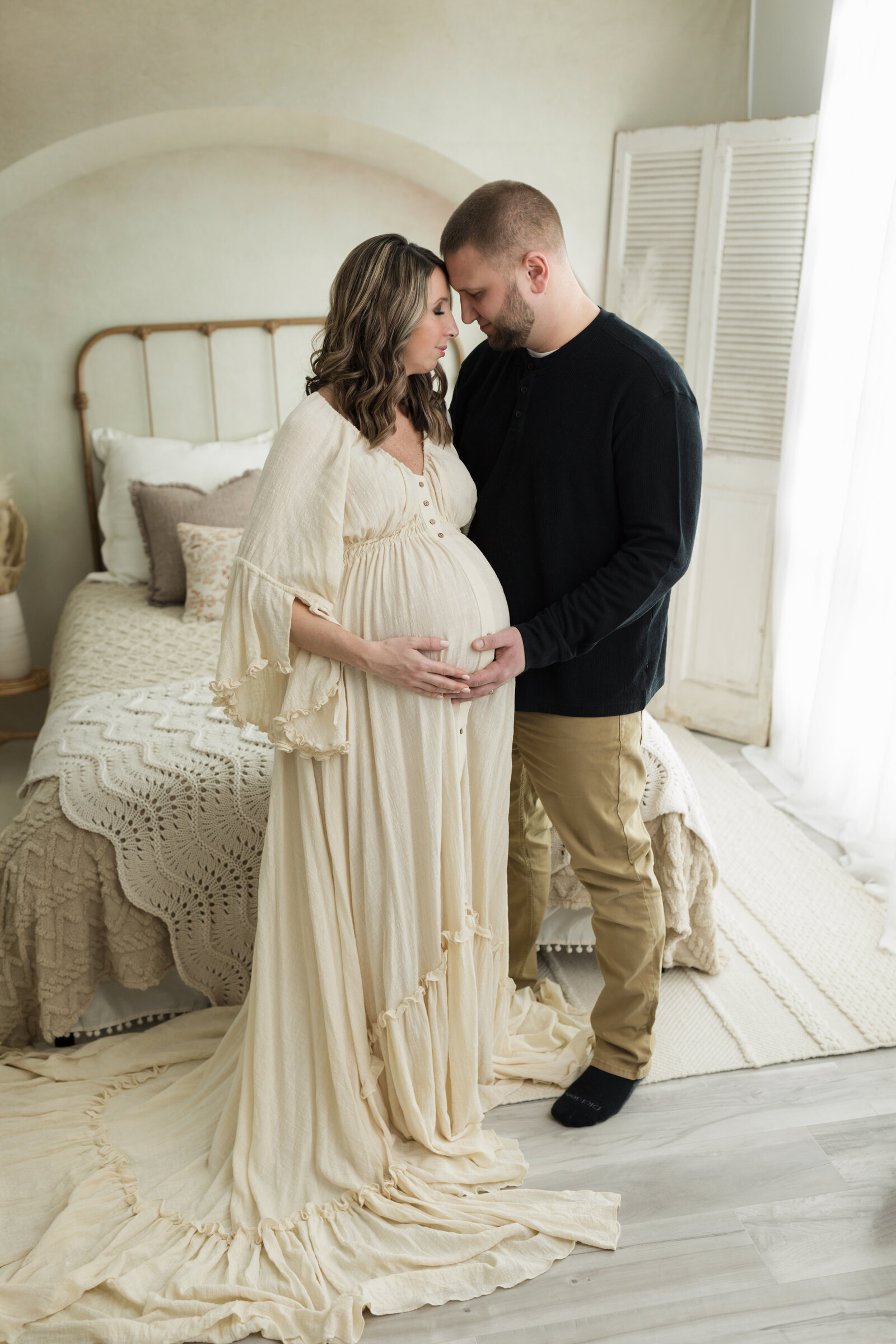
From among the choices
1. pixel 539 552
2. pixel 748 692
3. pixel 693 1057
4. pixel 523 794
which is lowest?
pixel 693 1057

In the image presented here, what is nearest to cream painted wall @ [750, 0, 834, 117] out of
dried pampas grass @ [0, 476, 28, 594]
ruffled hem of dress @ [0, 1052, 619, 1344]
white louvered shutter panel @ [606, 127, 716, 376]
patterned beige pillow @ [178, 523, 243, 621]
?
white louvered shutter panel @ [606, 127, 716, 376]

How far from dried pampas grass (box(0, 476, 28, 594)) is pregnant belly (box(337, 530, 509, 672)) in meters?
2.14

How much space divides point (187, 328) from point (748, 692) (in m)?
2.32

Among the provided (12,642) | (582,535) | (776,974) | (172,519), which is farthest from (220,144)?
(776,974)

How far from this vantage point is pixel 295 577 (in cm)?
148

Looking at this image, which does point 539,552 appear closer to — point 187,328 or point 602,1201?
point 602,1201

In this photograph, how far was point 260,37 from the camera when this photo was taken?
2.96 meters

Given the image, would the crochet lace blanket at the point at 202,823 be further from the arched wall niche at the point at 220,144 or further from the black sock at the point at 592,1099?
the arched wall niche at the point at 220,144

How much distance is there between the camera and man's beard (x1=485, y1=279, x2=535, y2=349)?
160cm

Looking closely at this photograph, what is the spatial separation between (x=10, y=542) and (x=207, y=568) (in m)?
0.81

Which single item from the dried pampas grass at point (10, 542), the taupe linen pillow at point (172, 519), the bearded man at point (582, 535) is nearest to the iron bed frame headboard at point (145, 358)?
the dried pampas grass at point (10, 542)

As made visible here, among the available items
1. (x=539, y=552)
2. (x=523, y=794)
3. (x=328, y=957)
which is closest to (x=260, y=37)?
(x=539, y=552)

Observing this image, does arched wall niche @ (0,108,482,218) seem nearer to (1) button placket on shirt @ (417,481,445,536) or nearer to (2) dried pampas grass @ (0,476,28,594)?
(2) dried pampas grass @ (0,476,28,594)

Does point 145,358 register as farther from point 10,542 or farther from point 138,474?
point 10,542
